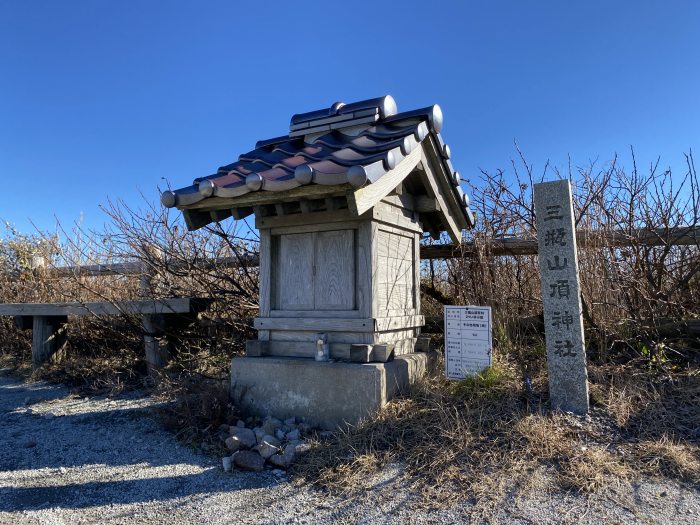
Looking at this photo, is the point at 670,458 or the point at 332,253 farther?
the point at 332,253

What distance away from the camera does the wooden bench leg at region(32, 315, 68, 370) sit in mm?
7367

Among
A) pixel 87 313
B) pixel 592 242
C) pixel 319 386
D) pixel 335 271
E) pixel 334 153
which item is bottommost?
Result: pixel 319 386

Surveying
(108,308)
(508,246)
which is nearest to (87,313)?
(108,308)

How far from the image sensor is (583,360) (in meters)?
3.83

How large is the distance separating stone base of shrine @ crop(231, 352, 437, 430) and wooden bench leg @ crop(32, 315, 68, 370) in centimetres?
465

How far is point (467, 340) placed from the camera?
4461 millimetres

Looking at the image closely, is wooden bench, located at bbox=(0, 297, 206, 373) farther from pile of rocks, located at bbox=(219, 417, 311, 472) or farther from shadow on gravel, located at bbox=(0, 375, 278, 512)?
pile of rocks, located at bbox=(219, 417, 311, 472)

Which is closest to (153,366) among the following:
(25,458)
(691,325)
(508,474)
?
(25,458)

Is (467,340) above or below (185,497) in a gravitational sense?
above

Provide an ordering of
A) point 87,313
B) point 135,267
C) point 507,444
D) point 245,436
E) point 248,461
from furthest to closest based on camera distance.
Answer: point 135,267
point 87,313
point 245,436
point 248,461
point 507,444

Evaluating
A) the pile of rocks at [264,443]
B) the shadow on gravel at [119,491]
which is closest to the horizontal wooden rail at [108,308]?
the pile of rocks at [264,443]

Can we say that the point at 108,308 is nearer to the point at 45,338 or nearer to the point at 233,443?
the point at 45,338

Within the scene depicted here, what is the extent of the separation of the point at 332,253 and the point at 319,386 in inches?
49.0

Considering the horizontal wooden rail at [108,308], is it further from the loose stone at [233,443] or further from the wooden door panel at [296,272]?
the loose stone at [233,443]
